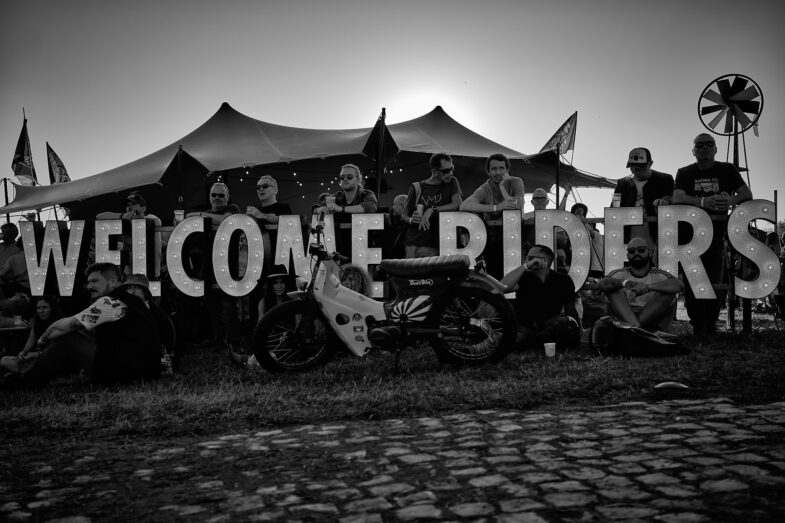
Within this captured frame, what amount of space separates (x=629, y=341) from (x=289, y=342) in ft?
10.5

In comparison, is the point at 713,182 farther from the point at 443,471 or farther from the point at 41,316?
the point at 41,316

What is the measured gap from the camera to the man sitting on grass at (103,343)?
6.55 meters

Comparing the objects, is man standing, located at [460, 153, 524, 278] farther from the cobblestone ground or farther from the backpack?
the cobblestone ground

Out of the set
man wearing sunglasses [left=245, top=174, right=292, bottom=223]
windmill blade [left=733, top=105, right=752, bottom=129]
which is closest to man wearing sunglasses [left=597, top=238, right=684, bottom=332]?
windmill blade [left=733, top=105, right=752, bottom=129]

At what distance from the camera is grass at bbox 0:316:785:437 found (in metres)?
5.05

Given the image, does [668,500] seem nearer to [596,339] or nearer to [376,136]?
[596,339]

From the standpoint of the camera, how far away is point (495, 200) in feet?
30.1

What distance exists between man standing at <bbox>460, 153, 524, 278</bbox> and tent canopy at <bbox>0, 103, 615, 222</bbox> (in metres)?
4.35

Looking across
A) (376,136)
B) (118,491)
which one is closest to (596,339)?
(118,491)

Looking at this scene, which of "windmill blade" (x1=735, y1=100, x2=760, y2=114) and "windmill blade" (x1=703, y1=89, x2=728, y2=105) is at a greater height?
"windmill blade" (x1=703, y1=89, x2=728, y2=105)

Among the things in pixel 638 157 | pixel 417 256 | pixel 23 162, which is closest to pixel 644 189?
pixel 638 157

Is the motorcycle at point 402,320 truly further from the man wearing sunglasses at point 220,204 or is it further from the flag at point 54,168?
the flag at point 54,168

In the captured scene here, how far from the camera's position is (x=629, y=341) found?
23.5 feet

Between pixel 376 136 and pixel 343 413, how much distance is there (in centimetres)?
965
